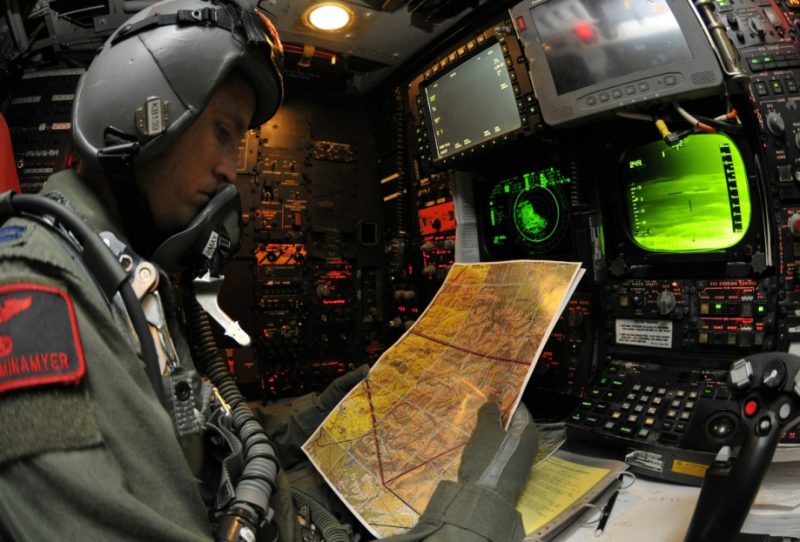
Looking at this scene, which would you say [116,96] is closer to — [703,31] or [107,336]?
[107,336]

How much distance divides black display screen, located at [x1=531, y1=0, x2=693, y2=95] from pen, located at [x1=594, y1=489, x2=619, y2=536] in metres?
1.29

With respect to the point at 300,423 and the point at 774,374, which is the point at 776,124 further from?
the point at 300,423

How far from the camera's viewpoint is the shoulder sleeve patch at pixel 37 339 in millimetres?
573

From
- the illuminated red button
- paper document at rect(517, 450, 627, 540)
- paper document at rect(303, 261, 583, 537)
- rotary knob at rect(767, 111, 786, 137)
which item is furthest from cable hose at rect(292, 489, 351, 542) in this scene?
rotary knob at rect(767, 111, 786, 137)

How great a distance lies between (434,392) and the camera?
5.02 feet

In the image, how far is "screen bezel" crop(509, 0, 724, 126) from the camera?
141 centimetres

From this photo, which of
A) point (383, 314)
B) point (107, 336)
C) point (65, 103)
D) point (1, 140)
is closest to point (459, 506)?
point (107, 336)

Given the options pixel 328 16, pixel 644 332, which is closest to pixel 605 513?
pixel 644 332

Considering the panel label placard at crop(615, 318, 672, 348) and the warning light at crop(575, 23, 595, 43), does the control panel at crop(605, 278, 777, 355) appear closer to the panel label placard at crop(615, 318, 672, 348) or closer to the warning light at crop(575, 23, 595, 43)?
the panel label placard at crop(615, 318, 672, 348)

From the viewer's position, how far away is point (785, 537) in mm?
887

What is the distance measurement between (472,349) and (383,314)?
1.85 m

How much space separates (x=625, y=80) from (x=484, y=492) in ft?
4.48

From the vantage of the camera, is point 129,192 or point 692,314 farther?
point 692,314

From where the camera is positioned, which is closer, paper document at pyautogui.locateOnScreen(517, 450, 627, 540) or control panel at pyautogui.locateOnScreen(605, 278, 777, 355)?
paper document at pyautogui.locateOnScreen(517, 450, 627, 540)
